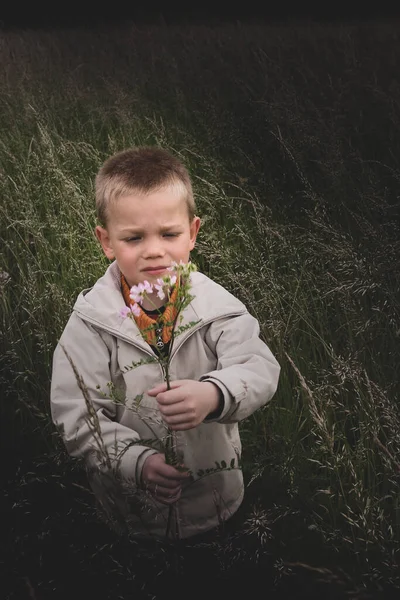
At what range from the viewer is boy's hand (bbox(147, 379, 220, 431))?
4.86 feet

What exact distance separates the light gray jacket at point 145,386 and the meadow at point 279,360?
0.38 ft

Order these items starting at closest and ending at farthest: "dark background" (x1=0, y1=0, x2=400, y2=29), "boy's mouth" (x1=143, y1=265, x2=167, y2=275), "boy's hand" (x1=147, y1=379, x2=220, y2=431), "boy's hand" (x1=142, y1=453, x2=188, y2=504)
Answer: "boy's hand" (x1=147, y1=379, x2=220, y2=431) < "boy's hand" (x1=142, y1=453, x2=188, y2=504) < "boy's mouth" (x1=143, y1=265, x2=167, y2=275) < "dark background" (x1=0, y1=0, x2=400, y2=29)

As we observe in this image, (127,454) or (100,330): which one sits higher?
(100,330)

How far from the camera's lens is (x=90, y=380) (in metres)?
1.76

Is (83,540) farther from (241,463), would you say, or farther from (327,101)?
(327,101)

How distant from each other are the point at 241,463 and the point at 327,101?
10.9 ft

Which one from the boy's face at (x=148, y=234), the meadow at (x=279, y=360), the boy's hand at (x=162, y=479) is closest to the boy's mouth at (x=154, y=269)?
the boy's face at (x=148, y=234)

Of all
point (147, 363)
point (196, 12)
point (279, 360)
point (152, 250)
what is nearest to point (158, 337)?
point (147, 363)

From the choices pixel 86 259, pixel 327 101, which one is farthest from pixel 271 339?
pixel 327 101

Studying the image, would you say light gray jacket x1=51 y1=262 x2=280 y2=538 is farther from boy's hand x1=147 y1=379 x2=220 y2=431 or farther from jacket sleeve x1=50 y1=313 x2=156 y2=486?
boy's hand x1=147 y1=379 x2=220 y2=431

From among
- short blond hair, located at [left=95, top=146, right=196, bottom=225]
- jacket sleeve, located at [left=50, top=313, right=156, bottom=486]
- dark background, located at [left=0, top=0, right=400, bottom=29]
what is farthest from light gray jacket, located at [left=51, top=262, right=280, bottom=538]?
dark background, located at [left=0, top=0, right=400, bottom=29]

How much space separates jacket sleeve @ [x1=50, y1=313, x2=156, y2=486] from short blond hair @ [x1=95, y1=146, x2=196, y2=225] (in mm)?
355

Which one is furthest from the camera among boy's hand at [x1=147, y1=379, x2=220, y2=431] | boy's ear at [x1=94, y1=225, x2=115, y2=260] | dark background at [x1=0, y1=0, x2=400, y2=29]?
dark background at [x1=0, y1=0, x2=400, y2=29]

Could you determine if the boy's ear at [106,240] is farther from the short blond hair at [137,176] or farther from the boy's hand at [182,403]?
the boy's hand at [182,403]
